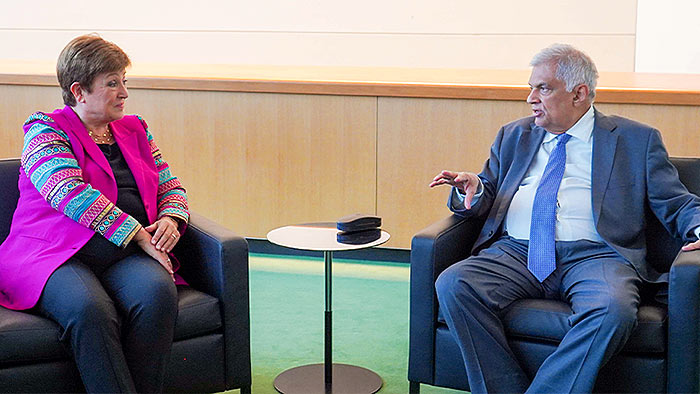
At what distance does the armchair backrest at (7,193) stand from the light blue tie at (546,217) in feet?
5.77

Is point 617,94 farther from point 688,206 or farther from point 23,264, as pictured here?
point 23,264

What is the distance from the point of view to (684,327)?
2566 mm

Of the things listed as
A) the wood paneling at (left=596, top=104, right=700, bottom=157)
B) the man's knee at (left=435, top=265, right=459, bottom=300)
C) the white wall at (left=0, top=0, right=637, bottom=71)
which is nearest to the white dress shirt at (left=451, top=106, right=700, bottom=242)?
the man's knee at (left=435, top=265, right=459, bottom=300)

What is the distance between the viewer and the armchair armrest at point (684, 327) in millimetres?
2559

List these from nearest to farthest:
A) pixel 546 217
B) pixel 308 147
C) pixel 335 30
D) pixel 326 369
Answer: pixel 546 217, pixel 326 369, pixel 308 147, pixel 335 30

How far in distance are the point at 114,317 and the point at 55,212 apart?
472mm

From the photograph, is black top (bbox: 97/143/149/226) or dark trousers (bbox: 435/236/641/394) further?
black top (bbox: 97/143/149/226)

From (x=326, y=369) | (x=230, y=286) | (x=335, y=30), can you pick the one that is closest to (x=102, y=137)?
(x=230, y=286)

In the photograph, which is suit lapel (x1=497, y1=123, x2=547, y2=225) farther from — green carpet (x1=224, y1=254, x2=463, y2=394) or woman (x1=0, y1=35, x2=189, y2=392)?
woman (x1=0, y1=35, x2=189, y2=392)

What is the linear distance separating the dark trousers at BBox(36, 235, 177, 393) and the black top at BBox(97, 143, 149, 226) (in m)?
0.21

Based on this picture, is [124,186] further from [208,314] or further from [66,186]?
[208,314]

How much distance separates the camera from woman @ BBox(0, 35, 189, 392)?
2.55 meters

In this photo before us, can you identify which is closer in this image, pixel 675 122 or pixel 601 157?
pixel 601 157

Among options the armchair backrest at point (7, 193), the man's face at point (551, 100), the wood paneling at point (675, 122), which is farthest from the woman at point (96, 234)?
the wood paneling at point (675, 122)
